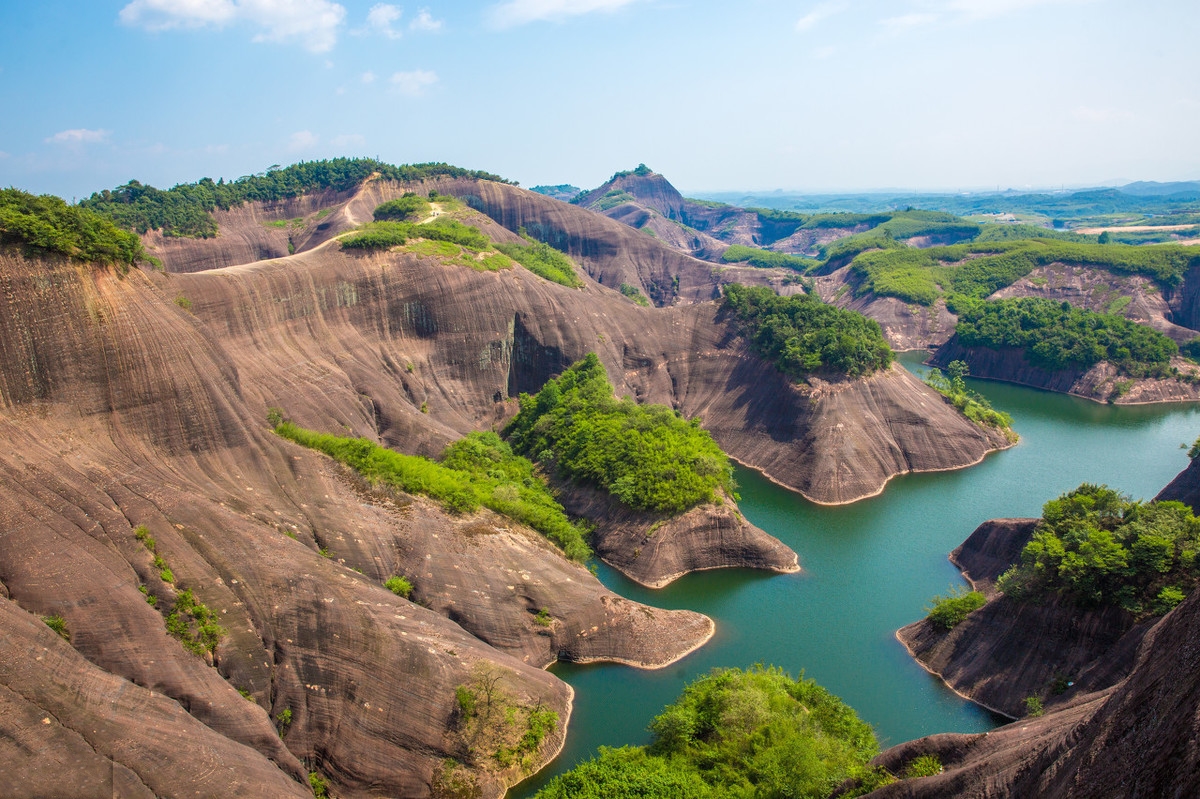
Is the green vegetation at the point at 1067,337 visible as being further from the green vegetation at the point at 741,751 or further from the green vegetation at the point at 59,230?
the green vegetation at the point at 59,230

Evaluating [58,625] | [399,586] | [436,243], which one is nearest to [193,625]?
[58,625]

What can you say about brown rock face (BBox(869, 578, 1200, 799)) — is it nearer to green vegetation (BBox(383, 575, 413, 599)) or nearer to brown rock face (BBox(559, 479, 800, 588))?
green vegetation (BBox(383, 575, 413, 599))

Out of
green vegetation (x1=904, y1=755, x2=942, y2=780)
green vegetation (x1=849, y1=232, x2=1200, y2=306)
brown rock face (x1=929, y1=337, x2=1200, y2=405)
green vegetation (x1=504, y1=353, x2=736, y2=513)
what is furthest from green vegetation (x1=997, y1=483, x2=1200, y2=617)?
green vegetation (x1=849, y1=232, x2=1200, y2=306)

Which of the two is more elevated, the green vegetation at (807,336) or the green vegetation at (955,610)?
the green vegetation at (807,336)

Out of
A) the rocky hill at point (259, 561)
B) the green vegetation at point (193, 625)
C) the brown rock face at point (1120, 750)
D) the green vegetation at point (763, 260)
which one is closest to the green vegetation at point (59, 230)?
the rocky hill at point (259, 561)

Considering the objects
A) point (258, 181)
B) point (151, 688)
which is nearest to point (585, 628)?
point (151, 688)

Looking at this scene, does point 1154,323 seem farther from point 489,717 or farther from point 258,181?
point 258,181

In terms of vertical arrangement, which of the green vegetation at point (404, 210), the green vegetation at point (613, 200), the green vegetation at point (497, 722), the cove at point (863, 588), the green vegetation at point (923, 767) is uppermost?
the green vegetation at point (613, 200)
